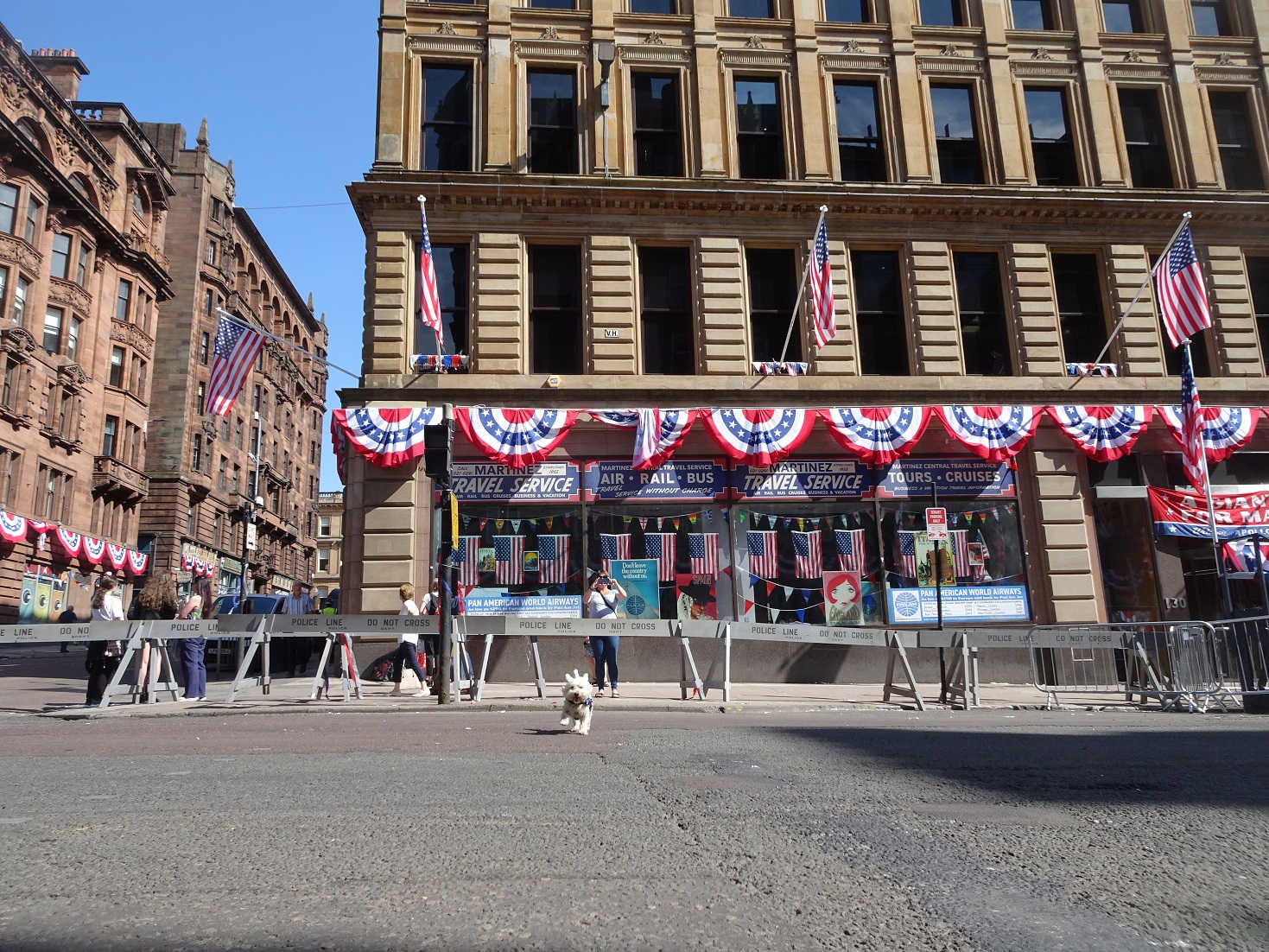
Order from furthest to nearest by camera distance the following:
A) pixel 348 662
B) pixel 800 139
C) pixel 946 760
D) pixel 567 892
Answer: pixel 800 139
pixel 348 662
pixel 946 760
pixel 567 892

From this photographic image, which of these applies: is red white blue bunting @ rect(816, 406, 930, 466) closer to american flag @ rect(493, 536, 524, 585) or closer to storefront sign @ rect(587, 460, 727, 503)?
storefront sign @ rect(587, 460, 727, 503)

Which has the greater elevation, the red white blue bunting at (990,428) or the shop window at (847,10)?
the shop window at (847,10)

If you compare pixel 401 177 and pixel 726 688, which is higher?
pixel 401 177

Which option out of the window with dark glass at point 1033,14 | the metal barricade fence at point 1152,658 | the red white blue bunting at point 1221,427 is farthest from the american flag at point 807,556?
the window with dark glass at point 1033,14

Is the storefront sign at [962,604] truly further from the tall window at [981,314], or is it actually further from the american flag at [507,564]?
the american flag at [507,564]

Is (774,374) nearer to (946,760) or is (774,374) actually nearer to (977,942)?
(946,760)

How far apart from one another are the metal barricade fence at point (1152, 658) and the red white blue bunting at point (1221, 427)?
19.0 feet

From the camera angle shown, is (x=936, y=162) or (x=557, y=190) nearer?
(x=557, y=190)

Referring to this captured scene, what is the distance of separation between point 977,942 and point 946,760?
4.28 meters

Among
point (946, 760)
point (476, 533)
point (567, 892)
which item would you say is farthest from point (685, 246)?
point (567, 892)

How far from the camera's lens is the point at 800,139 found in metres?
20.6

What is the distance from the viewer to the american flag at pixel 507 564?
17781 mm

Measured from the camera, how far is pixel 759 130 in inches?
824

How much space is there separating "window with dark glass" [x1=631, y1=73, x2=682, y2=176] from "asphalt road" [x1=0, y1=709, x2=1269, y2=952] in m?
15.6
